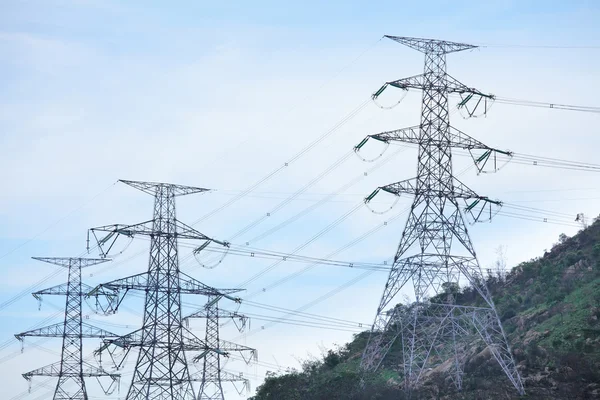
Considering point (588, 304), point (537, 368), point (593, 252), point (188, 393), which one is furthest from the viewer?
point (593, 252)

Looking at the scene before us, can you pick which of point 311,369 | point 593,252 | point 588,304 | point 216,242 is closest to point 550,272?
point 593,252

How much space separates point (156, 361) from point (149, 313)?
11.0 ft

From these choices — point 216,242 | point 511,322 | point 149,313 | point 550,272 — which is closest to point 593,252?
point 550,272

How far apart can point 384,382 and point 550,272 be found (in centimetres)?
3404

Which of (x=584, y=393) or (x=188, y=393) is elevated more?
(x=188, y=393)

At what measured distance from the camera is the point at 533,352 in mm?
61844

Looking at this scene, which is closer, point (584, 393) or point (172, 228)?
point (584, 393)

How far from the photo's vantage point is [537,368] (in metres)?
58.7

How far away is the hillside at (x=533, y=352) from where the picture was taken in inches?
2185

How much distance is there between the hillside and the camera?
55500 mm

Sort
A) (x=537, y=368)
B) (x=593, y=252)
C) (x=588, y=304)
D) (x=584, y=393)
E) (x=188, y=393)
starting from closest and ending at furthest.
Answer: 1. (x=584, y=393)
2. (x=537, y=368)
3. (x=188, y=393)
4. (x=588, y=304)
5. (x=593, y=252)

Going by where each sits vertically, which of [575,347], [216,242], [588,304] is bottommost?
[575,347]

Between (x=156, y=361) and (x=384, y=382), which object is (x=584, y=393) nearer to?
(x=384, y=382)

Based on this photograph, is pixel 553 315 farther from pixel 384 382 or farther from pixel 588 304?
pixel 384 382
